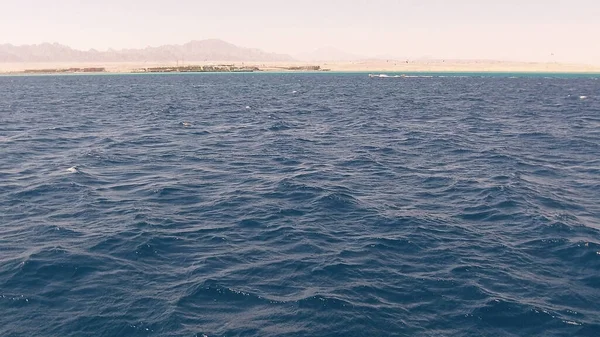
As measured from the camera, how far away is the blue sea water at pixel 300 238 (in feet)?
58.4

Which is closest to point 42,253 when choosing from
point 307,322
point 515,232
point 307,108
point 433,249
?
point 307,322

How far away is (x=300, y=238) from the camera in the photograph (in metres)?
25.7

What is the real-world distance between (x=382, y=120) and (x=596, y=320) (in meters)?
61.0

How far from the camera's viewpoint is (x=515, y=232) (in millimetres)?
26469

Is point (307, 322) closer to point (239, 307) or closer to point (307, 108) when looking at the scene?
point (239, 307)

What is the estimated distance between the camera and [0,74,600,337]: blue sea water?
1781 cm

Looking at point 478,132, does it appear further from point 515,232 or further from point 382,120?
point 515,232

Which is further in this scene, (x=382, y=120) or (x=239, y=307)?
(x=382, y=120)

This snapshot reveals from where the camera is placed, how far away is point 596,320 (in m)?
17.5

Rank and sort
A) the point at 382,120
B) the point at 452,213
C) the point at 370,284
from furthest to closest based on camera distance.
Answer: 1. the point at 382,120
2. the point at 452,213
3. the point at 370,284

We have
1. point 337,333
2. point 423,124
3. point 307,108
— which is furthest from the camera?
point 307,108

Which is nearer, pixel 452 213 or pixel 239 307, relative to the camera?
pixel 239 307

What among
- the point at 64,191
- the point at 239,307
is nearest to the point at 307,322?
the point at 239,307

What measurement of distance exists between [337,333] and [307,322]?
1332 millimetres
